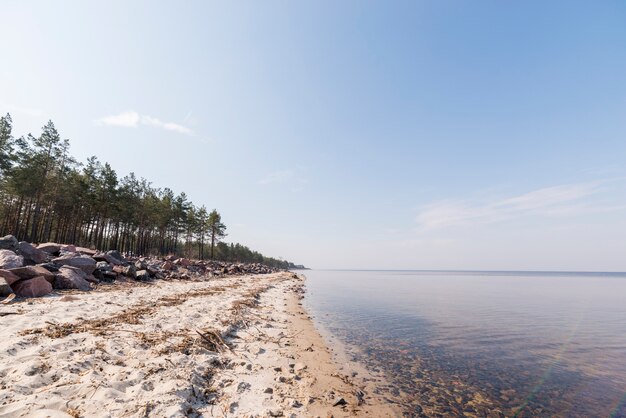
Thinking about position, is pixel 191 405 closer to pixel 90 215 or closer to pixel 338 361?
pixel 338 361

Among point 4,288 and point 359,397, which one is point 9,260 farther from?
point 359,397

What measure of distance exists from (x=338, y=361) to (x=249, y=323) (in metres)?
4.14

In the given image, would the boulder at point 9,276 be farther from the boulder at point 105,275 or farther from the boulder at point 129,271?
the boulder at point 129,271

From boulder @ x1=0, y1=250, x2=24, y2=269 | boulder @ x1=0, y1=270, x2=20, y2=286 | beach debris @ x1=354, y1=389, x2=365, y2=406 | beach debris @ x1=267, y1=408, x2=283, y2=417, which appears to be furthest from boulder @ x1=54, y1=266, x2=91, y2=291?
beach debris @ x1=354, y1=389, x2=365, y2=406

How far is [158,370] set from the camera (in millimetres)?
5293

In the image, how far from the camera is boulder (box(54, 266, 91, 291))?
13084 mm

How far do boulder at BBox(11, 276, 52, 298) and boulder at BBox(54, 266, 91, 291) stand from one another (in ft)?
7.56

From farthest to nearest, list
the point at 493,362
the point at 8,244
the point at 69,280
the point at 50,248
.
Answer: the point at 50,248 → the point at 8,244 → the point at 69,280 → the point at 493,362

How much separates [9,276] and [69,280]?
314 cm

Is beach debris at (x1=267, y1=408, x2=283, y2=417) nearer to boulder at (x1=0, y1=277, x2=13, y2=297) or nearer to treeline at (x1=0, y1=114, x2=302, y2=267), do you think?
boulder at (x1=0, y1=277, x2=13, y2=297)

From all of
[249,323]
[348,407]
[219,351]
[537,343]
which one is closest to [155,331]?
[219,351]

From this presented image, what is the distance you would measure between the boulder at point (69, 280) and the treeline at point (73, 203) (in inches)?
1366

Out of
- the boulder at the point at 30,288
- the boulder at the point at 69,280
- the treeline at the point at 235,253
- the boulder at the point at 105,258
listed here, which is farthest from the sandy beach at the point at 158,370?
the treeline at the point at 235,253

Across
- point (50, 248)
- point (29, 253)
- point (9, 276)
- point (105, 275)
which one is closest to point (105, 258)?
point (50, 248)
